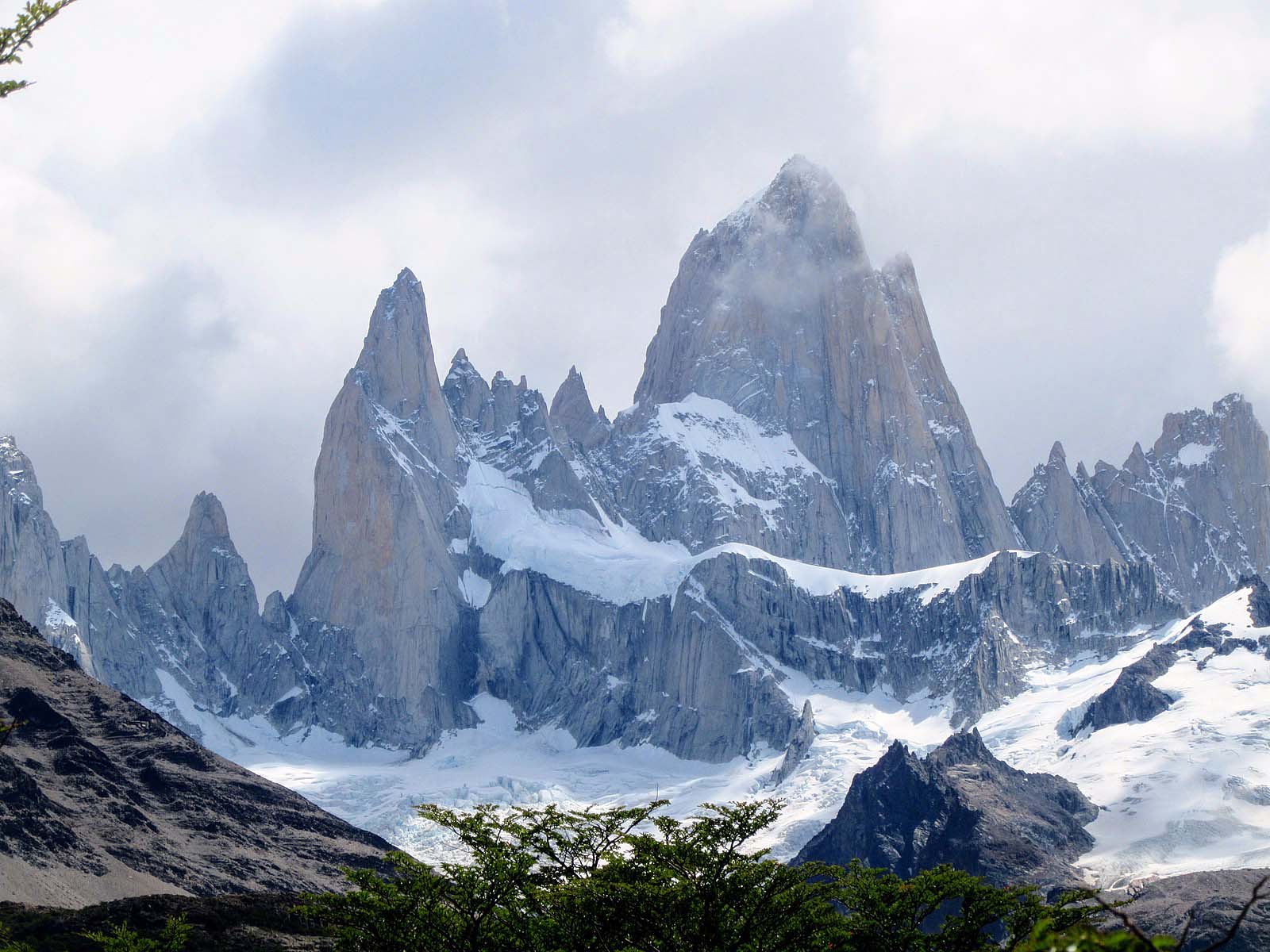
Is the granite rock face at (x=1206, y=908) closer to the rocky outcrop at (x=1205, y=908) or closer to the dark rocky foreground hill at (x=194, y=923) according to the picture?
the rocky outcrop at (x=1205, y=908)

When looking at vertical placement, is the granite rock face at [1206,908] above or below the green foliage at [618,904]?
below

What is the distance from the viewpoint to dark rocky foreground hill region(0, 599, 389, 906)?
15238 centimetres

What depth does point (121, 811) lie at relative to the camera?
16750cm

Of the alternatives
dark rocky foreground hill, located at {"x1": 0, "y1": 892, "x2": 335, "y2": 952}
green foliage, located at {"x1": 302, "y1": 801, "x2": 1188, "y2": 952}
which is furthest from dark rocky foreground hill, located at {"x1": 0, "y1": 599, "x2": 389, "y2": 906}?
green foliage, located at {"x1": 302, "y1": 801, "x2": 1188, "y2": 952}

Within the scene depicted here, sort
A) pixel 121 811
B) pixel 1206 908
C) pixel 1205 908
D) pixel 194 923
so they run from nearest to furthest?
pixel 194 923
pixel 121 811
pixel 1206 908
pixel 1205 908

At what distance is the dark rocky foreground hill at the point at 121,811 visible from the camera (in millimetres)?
152375

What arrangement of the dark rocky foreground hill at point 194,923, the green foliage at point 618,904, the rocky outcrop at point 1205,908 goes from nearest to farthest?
1. the green foliage at point 618,904
2. the dark rocky foreground hill at point 194,923
3. the rocky outcrop at point 1205,908

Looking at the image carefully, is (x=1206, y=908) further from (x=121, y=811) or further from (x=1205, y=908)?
(x=121, y=811)

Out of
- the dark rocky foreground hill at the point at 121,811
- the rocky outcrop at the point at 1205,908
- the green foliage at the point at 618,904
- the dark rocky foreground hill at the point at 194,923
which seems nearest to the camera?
the green foliage at the point at 618,904

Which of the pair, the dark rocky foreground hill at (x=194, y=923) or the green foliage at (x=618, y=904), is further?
the dark rocky foreground hill at (x=194, y=923)

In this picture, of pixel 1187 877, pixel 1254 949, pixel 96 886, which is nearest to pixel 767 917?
pixel 96 886

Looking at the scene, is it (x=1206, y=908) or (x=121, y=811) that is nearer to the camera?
(x=121, y=811)

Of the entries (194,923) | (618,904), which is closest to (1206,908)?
(194,923)

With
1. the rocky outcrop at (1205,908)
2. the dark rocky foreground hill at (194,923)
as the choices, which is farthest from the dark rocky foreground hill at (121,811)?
the rocky outcrop at (1205,908)
